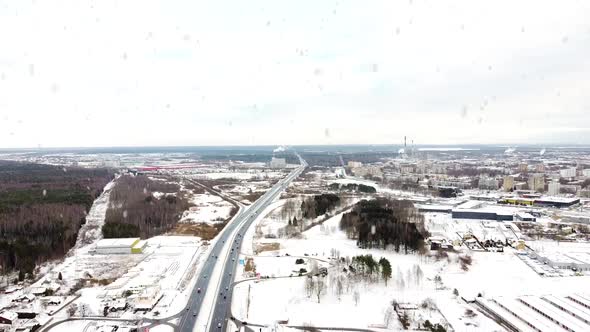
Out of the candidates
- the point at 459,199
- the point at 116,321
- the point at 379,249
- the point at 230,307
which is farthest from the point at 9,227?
the point at 459,199

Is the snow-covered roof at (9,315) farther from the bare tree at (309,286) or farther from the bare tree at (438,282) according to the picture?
the bare tree at (438,282)

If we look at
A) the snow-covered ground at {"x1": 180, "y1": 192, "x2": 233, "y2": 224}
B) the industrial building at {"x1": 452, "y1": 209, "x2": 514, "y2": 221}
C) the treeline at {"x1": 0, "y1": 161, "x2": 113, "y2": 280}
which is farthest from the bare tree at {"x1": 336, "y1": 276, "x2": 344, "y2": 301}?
the industrial building at {"x1": 452, "y1": 209, "x2": 514, "y2": 221}

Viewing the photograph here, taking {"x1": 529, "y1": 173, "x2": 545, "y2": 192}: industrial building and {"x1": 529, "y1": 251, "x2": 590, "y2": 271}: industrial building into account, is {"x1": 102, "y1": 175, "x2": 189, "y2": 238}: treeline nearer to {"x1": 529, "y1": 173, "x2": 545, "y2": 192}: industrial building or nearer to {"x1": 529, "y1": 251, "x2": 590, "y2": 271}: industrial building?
{"x1": 529, "y1": 251, "x2": 590, "y2": 271}: industrial building

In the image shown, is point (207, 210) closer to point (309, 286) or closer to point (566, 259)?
point (309, 286)

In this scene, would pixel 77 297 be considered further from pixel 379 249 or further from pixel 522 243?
pixel 522 243

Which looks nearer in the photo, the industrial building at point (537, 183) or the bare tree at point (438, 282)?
the bare tree at point (438, 282)

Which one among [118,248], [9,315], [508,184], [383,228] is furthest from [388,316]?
[508,184]

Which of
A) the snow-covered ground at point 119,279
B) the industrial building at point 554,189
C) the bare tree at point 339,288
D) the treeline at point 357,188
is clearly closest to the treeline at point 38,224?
the snow-covered ground at point 119,279

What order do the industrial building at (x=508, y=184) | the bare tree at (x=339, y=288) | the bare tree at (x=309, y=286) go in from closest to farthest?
the bare tree at (x=339, y=288)
the bare tree at (x=309, y=286)
the industrial building at (x=508, y=184)
